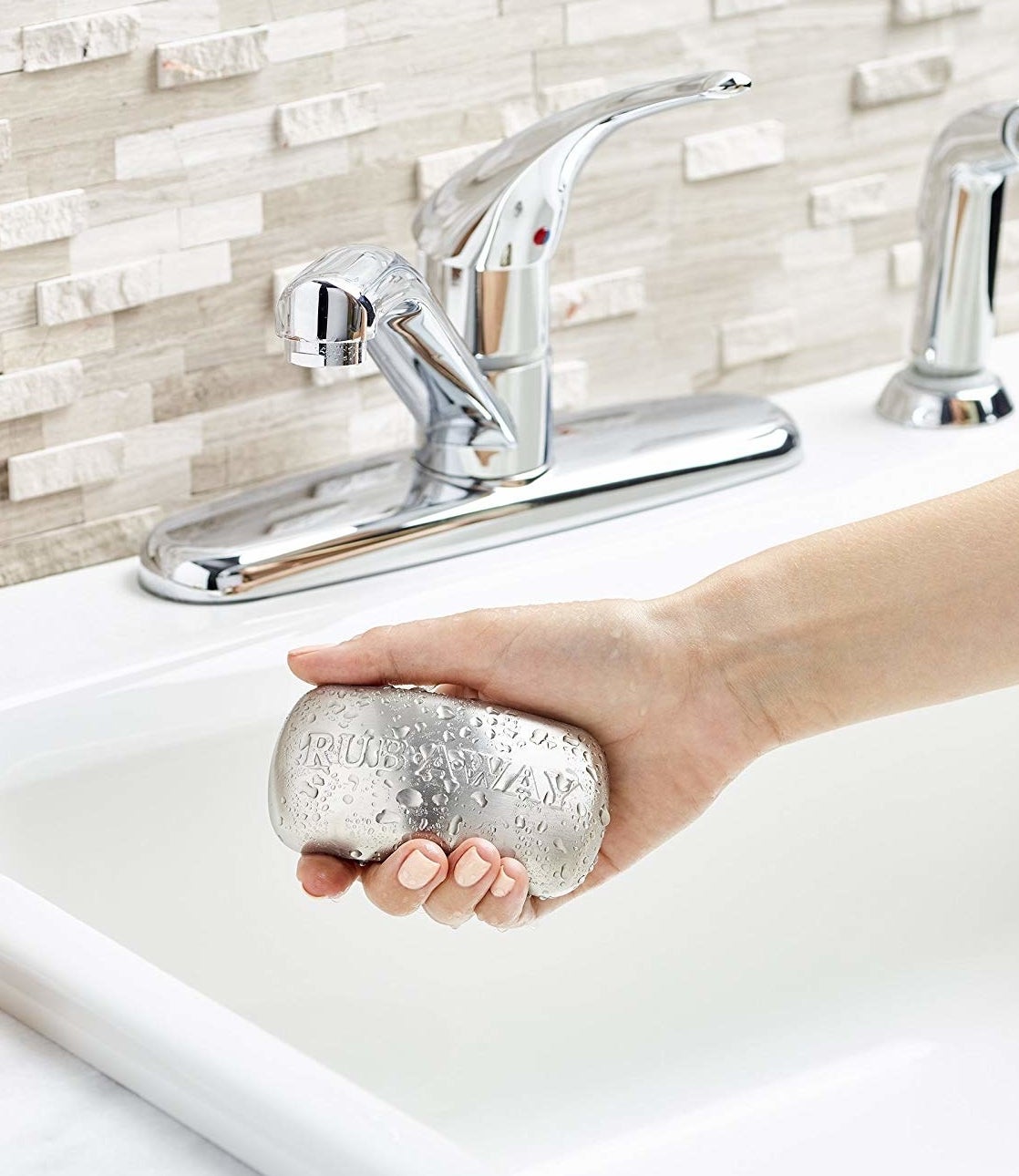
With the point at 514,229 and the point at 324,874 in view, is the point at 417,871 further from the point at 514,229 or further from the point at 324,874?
the point at 514,229

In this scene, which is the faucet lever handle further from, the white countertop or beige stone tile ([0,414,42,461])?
the white countertop

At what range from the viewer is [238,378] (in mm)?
739

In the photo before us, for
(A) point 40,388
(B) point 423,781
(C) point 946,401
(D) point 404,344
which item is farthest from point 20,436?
(C) point 946,401

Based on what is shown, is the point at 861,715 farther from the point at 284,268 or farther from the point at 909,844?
the point at 284,268

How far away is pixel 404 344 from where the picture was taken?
2.14ft

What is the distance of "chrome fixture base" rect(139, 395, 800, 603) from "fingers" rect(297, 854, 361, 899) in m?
0.17

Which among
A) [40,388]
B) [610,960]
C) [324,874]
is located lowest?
[610,960]

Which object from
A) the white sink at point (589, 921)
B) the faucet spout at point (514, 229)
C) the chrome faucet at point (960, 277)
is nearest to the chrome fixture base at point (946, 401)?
the chrome faucet at point (960, 277)

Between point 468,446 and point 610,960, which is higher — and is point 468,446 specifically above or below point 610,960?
above

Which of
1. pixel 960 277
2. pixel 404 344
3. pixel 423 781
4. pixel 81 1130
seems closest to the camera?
pixel 81 1130

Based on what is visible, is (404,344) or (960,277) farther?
(960,277)

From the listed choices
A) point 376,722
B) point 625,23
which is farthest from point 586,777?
point 625,23

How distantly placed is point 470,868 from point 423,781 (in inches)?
1.3

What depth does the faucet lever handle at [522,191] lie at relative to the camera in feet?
2.16
